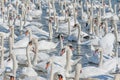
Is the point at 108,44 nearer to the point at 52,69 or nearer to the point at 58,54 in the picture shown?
the point at 58,54

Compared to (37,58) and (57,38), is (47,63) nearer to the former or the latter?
(37,58)

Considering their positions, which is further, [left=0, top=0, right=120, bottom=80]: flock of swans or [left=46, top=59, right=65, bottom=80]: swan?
[left=0, top=0, right=120, bottom=80]: flock of swans

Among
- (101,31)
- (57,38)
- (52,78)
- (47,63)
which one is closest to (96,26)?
(101,31)

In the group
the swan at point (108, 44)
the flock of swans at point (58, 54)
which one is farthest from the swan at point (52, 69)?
the swan at point (108, 44)

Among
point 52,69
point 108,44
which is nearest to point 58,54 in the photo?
point 108,44

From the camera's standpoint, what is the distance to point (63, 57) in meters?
21.0

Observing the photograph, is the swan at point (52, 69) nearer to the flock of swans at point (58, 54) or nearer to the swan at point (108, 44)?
the flock of swans at point (58, 54)

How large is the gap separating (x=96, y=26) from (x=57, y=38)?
2.37 meters

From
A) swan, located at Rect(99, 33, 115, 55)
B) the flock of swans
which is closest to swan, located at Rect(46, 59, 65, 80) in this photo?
the flock of swans

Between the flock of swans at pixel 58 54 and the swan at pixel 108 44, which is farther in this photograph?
the swan at pixel 108 44

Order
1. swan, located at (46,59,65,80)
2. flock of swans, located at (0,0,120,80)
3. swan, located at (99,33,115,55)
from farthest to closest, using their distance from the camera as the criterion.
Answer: swan, located at (99,33,115,55), flock of swans, located at (0,0,120,80), swan, located at (46,59,65,80)

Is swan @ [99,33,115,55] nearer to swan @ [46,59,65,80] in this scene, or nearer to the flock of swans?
the flock of swans

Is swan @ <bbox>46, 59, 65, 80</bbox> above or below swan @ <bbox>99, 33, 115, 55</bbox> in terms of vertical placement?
below

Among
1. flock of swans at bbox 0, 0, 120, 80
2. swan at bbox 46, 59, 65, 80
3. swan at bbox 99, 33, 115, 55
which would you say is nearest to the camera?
swan at bbox 46, 59, 65, 80
